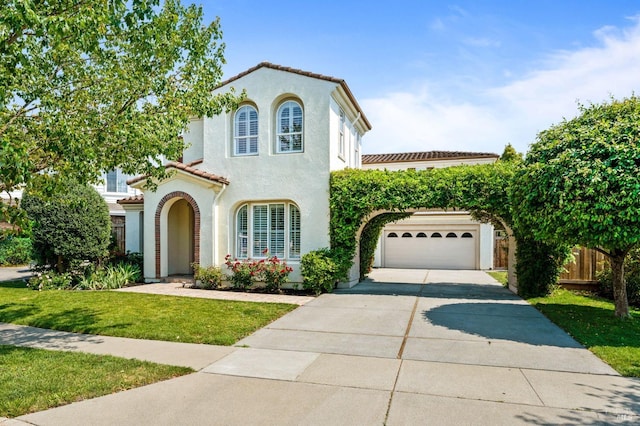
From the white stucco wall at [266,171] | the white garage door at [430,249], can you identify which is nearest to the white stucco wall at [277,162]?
the white stucco wall at [266,171]

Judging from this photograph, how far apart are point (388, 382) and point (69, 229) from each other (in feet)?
41.9

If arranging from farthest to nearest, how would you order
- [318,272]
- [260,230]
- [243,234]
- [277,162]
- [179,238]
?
[179,238], [243,234], [260,230], [277,162], [318,272]

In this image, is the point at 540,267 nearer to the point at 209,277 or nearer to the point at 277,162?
the point at 277,162

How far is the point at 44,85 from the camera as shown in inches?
289

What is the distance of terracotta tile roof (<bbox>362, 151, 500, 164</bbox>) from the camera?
85.9 ft

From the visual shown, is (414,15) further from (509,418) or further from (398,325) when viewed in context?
(509,418)

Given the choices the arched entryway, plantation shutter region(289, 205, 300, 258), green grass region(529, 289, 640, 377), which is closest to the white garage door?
green grass region(529, 289, 640, 377)

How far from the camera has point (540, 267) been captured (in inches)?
497

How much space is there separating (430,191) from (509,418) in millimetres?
9084

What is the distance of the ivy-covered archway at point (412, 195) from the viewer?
500 inches

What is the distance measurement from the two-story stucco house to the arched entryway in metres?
1.04

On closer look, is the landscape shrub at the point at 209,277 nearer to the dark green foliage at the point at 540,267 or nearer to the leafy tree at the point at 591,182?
the leafy tree at the point at 591,182

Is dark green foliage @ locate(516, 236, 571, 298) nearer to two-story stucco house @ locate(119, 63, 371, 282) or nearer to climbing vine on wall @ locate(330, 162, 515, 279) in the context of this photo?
climbing vine on wall @ locate(330, 162, 515, 279)

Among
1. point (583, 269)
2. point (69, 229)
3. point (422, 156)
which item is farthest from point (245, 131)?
point (422, 156)
